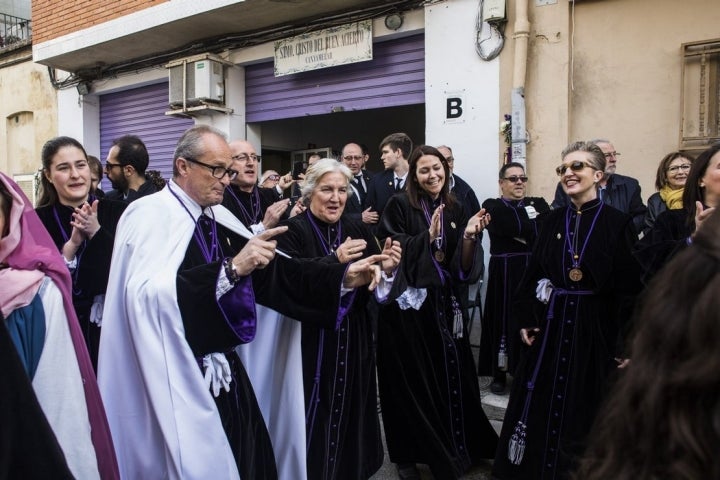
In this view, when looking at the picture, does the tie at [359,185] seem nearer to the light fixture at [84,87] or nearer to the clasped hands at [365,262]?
the clasped hands at [365,262]

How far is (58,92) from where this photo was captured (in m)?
11.1

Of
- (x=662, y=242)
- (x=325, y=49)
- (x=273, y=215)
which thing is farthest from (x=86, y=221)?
(x=325, y=49)

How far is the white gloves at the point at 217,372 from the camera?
8.36 feet

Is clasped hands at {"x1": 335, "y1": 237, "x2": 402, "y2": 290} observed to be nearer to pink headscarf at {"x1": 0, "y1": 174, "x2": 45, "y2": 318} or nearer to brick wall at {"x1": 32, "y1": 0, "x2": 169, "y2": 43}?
pink headscarf at {"x1": 0, "y1": 174, "x2": 45, "y2": 318}

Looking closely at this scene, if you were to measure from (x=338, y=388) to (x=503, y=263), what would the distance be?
2370 millimetres

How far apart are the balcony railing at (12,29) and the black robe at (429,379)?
42.5ft

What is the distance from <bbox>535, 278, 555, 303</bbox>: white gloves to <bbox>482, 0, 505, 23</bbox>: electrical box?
358 centimetres

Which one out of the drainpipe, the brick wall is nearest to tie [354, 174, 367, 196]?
the drainpipe

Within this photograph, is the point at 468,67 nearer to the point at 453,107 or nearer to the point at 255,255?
the point at 453,107

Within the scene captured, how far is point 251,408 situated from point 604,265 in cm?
190

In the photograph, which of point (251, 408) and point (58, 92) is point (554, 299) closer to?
point (251, 408)

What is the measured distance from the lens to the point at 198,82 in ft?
27.9

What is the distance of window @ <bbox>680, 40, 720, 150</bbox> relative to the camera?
5112mm

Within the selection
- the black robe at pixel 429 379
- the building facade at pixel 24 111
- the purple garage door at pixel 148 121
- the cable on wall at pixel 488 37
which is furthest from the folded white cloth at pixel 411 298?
the building facade at pixel 24 111
